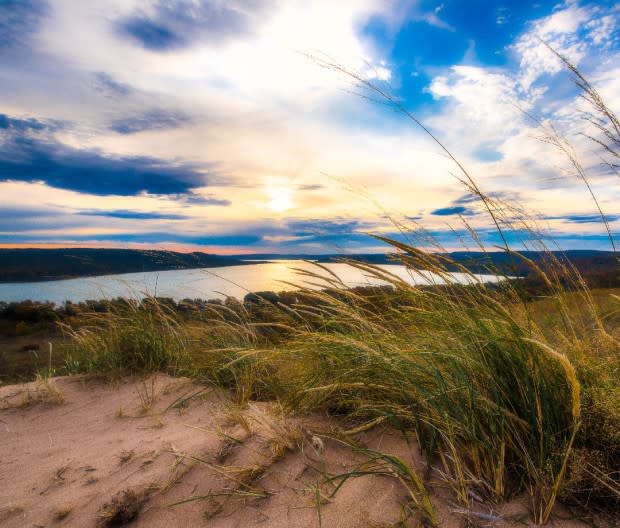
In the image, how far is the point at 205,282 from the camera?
379 cm

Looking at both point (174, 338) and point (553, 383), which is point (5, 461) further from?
point (553, 383)

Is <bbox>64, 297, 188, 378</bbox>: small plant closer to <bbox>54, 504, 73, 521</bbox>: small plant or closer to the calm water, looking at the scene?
the calm water

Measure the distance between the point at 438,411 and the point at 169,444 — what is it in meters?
1.51

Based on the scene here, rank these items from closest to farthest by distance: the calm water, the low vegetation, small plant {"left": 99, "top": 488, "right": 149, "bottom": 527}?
the low vegetation < small plant {"left": 99, "top": 488, "right": 149, "bottom": 527} < the calm water

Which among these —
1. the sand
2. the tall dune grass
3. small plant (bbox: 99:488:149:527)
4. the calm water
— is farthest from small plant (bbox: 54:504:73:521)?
the calm water

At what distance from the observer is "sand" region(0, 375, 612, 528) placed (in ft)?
4.53

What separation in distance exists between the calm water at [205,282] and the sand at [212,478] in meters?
0.82

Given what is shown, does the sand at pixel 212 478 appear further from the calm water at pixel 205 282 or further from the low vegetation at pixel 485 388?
the calm water at pixel 205 282

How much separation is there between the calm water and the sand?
818mm

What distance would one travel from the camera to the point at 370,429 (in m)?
1.88

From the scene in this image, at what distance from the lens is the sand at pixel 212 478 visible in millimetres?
1382

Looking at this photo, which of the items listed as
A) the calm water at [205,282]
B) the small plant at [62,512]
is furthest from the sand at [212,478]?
the calm water at [205,282]

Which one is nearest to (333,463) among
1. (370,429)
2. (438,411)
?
(370,429)

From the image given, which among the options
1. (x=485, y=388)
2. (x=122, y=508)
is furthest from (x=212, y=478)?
(x=485, y=388)
